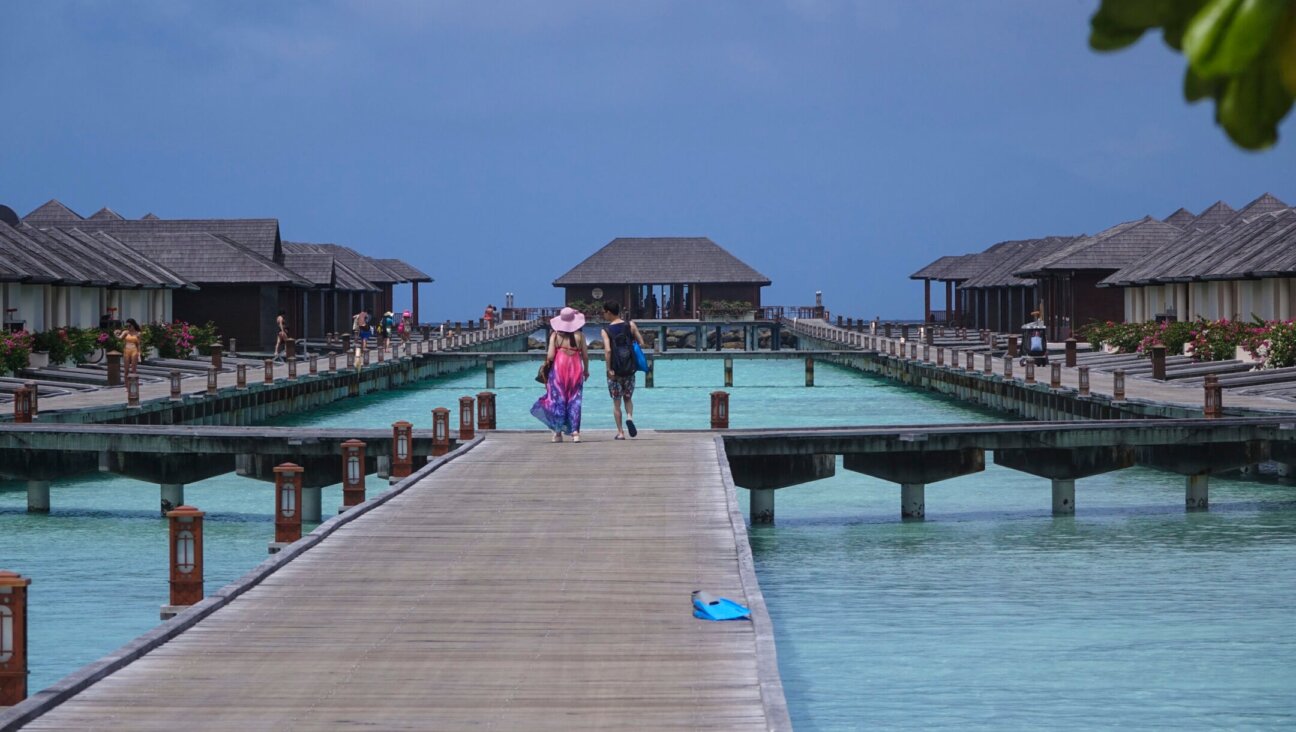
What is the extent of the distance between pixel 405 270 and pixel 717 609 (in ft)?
A: 311

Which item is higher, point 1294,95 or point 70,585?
point 1294,95

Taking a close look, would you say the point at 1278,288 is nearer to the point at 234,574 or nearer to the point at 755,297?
the point at 234,574

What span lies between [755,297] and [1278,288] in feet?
179

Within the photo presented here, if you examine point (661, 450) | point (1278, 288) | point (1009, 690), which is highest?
point (1278, 288)

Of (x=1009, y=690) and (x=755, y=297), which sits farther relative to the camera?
(x=755, y=297)

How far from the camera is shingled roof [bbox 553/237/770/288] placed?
9425cm

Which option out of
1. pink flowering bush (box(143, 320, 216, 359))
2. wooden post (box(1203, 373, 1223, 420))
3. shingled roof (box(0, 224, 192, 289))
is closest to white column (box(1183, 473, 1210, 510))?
wooden post (box(1203, 373, 1223, 420))

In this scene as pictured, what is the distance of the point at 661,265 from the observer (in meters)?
95.3

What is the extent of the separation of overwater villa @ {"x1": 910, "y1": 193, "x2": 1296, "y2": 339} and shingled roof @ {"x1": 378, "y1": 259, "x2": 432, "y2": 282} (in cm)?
3144

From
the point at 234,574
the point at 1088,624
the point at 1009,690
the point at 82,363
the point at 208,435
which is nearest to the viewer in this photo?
the point at 1009,690

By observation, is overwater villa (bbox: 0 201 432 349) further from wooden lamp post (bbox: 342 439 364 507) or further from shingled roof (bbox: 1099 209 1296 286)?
shingled roof (bbox: 1099 209 1296 286)

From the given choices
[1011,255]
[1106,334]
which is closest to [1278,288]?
[1106,334]

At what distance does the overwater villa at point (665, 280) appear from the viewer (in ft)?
309

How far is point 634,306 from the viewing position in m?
95.6
